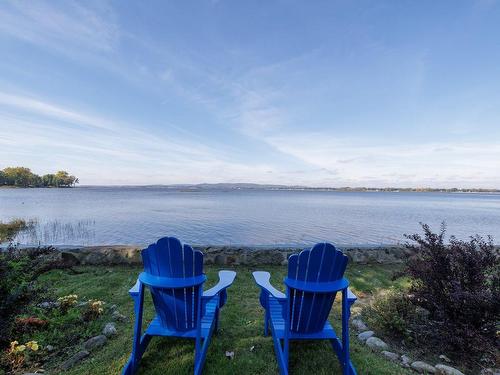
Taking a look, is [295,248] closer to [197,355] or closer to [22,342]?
[197,355]

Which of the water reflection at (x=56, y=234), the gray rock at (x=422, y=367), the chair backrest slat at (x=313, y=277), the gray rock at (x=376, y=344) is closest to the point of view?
the chair backrest slat at (x=313, y=277)

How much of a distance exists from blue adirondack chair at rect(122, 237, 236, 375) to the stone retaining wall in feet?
12.9

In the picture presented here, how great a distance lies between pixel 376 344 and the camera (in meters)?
3.25

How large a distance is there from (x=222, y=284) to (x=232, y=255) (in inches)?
140

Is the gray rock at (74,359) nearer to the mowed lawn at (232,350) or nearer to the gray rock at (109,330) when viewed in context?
the mowed lawn at (232,350)

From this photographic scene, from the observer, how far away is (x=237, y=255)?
22.1ft

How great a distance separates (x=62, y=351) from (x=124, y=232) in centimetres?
1321

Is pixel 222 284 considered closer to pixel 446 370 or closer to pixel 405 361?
pixel 405 361

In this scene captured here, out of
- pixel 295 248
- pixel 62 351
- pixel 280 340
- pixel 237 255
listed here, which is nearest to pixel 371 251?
pixel 295 248

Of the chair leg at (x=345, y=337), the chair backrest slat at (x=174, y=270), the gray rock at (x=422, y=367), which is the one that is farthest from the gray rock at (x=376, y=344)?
the chair backrest slat at (x=174, y=270)

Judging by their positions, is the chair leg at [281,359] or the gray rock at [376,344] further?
the gray rock at [376,344]

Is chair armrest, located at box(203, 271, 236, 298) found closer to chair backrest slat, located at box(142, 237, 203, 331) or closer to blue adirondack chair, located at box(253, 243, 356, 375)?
chair backrest slat, located at box(142, 237, 203, 331)

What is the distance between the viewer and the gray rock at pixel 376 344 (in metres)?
3.20

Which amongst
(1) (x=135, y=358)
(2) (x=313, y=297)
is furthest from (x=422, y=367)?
(1) (x=135, y=358)
